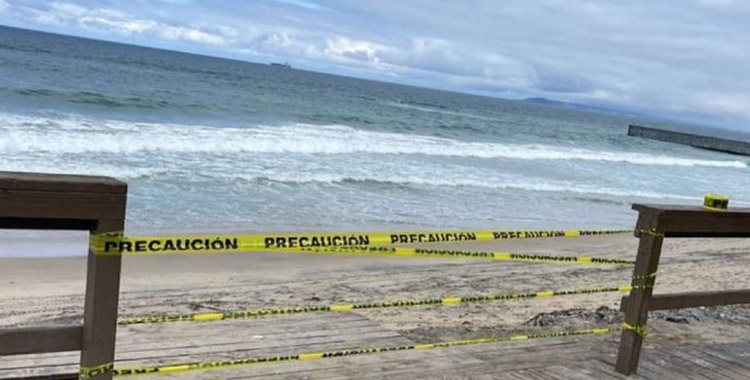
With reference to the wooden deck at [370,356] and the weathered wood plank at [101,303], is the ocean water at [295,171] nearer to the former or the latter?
the wooden deck at [370,356]

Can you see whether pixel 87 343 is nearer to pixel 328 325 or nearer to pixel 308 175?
pixel 328 325

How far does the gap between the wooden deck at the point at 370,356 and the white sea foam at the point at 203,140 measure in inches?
553

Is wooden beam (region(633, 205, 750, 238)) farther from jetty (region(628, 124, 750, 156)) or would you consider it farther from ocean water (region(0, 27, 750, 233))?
jetty (region(628, 124, 750, 156))

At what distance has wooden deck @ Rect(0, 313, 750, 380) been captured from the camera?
4.51 metres

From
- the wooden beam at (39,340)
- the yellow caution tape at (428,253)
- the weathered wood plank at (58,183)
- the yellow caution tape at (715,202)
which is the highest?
the yellow caution tape at (715,202)

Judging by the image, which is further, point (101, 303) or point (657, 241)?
point (657, 241)

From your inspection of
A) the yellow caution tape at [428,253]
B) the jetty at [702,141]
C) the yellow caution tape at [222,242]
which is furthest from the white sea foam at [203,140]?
the jetty at [702,141]

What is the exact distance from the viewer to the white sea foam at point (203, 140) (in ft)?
64.8

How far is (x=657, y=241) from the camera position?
4410 millimetres

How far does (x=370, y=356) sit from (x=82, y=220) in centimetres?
269

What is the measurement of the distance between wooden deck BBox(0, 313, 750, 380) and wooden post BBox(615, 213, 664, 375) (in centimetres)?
20

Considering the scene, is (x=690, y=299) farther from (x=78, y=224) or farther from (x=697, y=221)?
(x=78, y=224)

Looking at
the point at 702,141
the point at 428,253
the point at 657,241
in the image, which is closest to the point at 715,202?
the point at 657,241

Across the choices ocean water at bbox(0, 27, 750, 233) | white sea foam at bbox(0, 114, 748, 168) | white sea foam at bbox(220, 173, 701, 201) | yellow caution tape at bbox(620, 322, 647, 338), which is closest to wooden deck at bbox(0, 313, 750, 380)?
yellow caution tape at bbox(620, 322, 647, 338)
